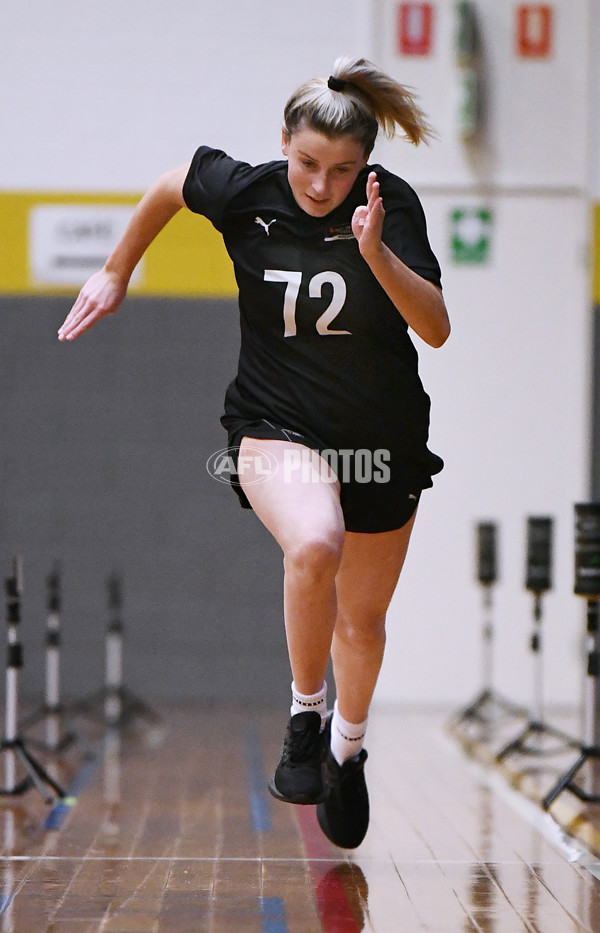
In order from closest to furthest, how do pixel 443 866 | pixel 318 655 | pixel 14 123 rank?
pixel 318 655 → pixel 443 866 → pixel 14 123

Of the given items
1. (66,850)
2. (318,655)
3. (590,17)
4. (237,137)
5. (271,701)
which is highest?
(590,17)

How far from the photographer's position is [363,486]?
2615mm

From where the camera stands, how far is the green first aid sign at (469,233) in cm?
681

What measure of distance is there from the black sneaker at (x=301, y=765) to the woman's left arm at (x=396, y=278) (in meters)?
0.88

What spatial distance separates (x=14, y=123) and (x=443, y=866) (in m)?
5.13

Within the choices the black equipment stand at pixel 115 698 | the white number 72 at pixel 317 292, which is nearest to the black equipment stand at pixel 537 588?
the black equipment stand at pixel 115 698

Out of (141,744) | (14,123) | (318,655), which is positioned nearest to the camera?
(318,655)

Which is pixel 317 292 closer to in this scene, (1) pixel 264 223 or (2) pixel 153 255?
(1) pixel 264 223

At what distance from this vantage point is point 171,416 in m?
6.85

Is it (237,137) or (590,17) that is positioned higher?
(590,17)

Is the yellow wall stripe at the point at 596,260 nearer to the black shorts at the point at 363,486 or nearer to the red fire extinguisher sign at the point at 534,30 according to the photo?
the red fire extinguisher sign at the point at 534,30

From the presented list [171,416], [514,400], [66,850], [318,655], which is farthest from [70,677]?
[318,655]

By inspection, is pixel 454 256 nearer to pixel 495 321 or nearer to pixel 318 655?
pixel 495 321

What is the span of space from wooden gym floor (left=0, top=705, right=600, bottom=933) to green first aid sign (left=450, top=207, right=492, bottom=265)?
3.00 meters
